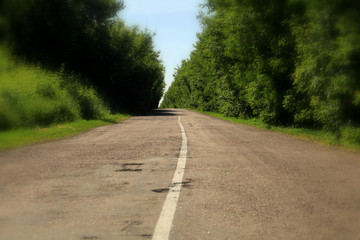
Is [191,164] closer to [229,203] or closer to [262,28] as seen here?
[229,203]

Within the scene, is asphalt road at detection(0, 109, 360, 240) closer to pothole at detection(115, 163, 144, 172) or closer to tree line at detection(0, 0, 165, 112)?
pothole at detection(115, 163, 144, 172)

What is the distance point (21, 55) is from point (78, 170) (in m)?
19.0

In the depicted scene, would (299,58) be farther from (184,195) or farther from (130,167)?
(184,195)

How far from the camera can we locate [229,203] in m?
4.89

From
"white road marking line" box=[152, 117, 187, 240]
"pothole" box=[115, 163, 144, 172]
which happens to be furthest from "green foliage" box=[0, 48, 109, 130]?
"white road marking line" box=[152, 117, 187, 240]

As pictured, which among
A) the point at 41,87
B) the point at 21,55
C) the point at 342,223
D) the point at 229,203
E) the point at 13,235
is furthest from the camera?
the point at 21,55

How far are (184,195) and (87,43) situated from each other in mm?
30769

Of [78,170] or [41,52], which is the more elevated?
[41,52]

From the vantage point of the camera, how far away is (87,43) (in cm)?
3353

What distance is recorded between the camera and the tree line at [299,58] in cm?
1142

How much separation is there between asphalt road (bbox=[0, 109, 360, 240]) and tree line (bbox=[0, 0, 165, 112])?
1324cm

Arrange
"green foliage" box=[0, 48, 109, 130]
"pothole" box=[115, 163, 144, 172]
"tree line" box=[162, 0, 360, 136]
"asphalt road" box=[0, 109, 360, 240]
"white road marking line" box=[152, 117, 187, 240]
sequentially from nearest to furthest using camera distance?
"white road marking line" box=[152, 117, 187, 240] < "asphalt road" box=[0, 109, 360, 240] < "pothole" box=[115, 163, 144, 172] < "tree line" box=[162, 0, 360, 136] < "green foliage" box=[0, 48, 109, 130]

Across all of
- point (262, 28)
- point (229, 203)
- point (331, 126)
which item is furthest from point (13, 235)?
point (262, 28)

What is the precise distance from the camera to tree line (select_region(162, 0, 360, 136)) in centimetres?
1142
